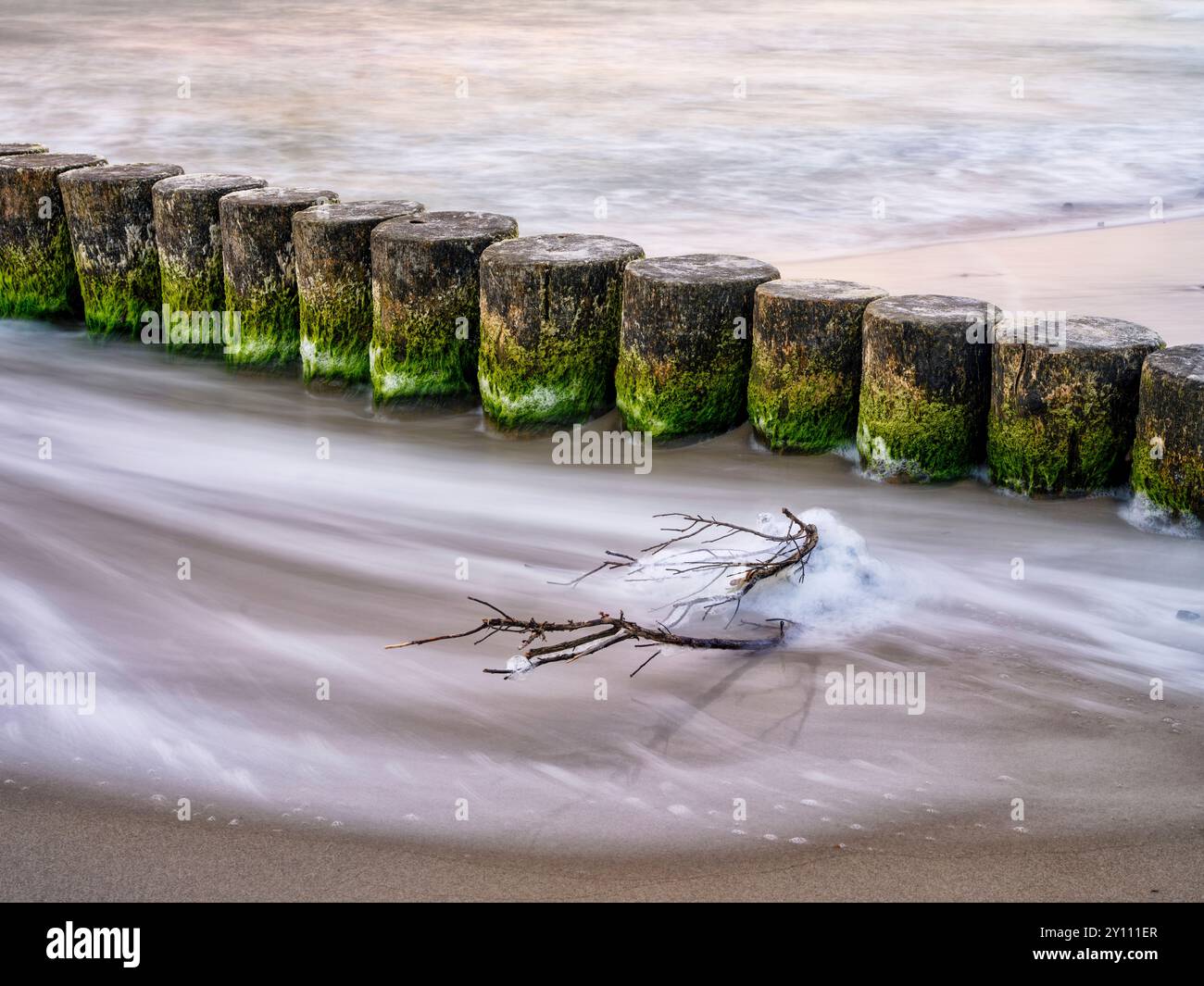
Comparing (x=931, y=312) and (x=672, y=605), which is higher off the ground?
(x=931, y=312)

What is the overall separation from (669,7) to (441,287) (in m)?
18.6

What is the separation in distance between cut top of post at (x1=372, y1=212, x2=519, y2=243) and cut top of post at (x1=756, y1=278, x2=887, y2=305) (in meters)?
1.01

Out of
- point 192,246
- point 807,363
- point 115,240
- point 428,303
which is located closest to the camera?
point 807,363

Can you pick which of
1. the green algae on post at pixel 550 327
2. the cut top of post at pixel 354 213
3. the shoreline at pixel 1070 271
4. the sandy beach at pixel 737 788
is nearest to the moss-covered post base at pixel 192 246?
the cut top of post at pixel 354 213

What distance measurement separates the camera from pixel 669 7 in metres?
→ 21.8

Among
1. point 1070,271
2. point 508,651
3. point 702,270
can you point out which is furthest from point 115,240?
point 1070,271

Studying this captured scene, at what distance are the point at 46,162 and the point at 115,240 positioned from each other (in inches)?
24.2

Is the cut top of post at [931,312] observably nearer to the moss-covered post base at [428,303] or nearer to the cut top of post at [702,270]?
the cut top of post at [702,270]

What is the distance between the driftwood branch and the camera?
325 centimetres

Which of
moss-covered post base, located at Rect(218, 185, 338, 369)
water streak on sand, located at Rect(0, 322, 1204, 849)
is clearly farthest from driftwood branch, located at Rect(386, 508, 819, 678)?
moss-covered post base, located at Rect(218, 185, 338, 369)

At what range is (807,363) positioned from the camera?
4262 mm

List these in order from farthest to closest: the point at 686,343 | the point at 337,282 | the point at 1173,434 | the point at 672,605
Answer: the point at 337,282 < the point at 686,343 < the point at 1173,434 < the point at 672,605

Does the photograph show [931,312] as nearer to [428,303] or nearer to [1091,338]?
[1091,338]

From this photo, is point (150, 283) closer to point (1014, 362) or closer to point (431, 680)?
point (431, 680)
